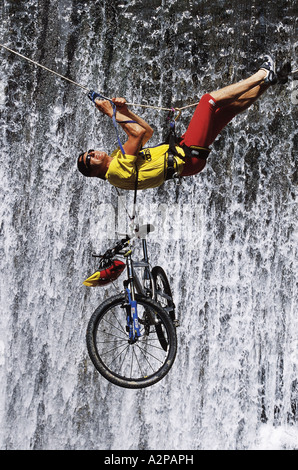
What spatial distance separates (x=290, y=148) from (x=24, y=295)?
4.39 metres

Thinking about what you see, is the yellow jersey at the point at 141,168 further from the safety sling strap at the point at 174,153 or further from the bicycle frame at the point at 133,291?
the bicycle frame at the point at 133,291

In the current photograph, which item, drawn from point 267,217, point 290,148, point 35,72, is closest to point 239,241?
point 267,217

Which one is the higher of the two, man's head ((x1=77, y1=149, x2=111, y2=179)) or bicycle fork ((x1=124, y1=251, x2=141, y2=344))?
man's head ((x1=77, y1=149, x2=111, y2=179))

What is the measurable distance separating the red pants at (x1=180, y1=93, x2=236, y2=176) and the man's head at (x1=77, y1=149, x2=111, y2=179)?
675mm

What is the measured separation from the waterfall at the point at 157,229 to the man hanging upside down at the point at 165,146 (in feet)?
12.8

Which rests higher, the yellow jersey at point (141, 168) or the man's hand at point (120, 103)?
the man's hand at point (120, 103)

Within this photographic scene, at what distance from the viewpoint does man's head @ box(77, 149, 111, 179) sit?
5.51m

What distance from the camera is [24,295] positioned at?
931cm

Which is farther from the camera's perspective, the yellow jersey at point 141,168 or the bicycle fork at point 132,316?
the yellow jersey at point 141,168

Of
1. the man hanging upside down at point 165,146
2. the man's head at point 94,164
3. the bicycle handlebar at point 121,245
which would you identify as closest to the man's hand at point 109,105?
the man hanging upside down at point 165,146

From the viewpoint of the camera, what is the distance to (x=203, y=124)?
5.54 m

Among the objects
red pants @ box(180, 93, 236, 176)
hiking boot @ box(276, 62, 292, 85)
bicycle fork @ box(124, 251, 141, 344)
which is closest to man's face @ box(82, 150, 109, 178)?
red pants @ box(180, 93, 236, 176)

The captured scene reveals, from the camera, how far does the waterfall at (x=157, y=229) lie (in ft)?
29.8

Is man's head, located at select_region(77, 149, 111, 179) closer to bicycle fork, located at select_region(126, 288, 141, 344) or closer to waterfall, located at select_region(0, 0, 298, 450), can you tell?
bicycle fork, located at select_region(126, 288, 141, 344)
